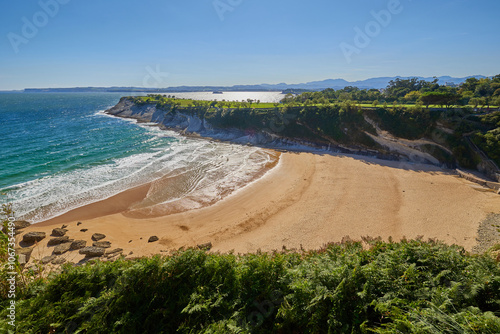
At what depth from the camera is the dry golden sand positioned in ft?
57.5

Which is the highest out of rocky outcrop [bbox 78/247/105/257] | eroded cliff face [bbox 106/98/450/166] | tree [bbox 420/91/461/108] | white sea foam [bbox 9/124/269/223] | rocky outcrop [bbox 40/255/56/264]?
tree [bbox 420/91/461/108]

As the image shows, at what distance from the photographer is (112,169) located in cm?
3180

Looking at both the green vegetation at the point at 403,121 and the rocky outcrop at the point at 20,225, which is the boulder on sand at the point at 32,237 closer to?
the rocky outcrop at the point at 20,225

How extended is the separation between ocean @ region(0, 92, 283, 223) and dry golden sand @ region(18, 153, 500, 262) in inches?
91.0

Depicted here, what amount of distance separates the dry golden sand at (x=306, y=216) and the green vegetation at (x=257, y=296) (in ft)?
27.2

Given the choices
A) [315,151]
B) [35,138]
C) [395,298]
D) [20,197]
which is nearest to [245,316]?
[395,298]

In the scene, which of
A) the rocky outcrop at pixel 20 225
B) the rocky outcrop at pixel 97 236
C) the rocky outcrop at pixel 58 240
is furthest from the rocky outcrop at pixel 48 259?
the rocky outcrop at pixel 20 225

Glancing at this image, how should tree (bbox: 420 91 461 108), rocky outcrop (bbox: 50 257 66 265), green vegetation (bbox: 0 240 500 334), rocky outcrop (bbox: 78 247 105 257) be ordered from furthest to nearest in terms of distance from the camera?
tree (bbox: 420 91 461 108), rocky outcrop (bbox: 78 247 105 257), rocky outcrop (bbox: 50 257 66 265), green vegetation (bbox: 0 240 500 334)

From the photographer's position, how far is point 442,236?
17031 mm

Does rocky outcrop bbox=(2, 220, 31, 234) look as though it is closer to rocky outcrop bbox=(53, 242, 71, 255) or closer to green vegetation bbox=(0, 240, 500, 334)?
rocky outcrop bbox=(53, 242, 71, 255)

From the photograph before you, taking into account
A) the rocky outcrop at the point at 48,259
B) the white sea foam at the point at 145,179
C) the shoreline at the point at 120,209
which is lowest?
the rocky outcrop at the point at 48,259

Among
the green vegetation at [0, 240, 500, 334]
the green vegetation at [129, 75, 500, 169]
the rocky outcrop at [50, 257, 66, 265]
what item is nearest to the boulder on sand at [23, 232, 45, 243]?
the rocky outcrop at [50, 257, 66, 265]

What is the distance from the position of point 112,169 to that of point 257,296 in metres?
31.9

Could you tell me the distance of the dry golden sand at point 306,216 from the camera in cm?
1753
